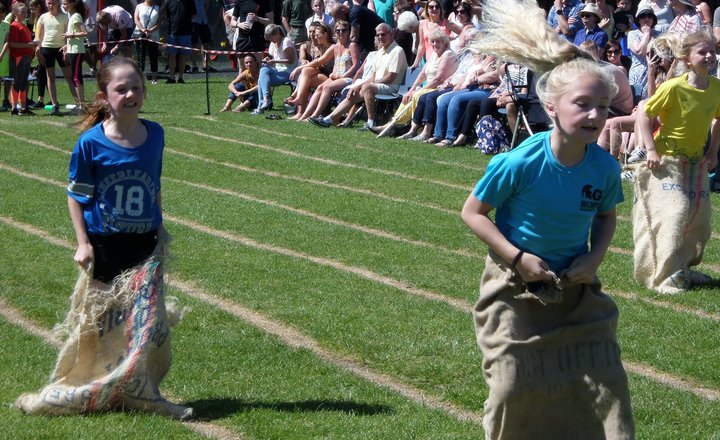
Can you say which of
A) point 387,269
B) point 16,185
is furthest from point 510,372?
point 16,185

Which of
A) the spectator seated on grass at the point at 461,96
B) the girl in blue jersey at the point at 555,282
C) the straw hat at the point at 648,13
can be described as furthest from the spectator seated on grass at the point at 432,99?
the girl in blue jersey at the point at 555,282

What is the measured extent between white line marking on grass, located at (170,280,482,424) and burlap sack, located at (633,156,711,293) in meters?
2.96

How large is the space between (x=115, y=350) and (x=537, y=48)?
2.62 meters

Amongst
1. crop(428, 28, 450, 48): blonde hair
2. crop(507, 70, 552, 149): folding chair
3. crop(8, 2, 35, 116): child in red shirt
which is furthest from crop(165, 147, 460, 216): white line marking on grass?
crop(8, 2, 35, 116): child in red shirt

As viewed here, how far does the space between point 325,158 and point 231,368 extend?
9.00m

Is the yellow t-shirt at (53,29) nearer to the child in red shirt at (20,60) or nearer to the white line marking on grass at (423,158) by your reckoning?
the child in red shirt at (20,60)

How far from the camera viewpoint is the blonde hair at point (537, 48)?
4539 mm

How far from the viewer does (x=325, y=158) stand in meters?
15.6

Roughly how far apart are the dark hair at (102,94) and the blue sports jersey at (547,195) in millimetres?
2189

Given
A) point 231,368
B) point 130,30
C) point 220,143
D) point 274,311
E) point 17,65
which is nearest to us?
point 231,368

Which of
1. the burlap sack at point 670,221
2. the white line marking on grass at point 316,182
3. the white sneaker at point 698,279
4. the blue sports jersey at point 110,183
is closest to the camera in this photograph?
the blue sports jersey at point 110,183

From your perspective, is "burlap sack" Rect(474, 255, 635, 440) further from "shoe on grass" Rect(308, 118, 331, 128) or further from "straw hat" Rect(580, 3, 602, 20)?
"shoe on grass" Rect(308, 118, 331, 128)

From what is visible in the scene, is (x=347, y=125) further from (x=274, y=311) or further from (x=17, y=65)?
(x=274, y=311)

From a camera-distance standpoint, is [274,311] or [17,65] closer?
[274,311]
